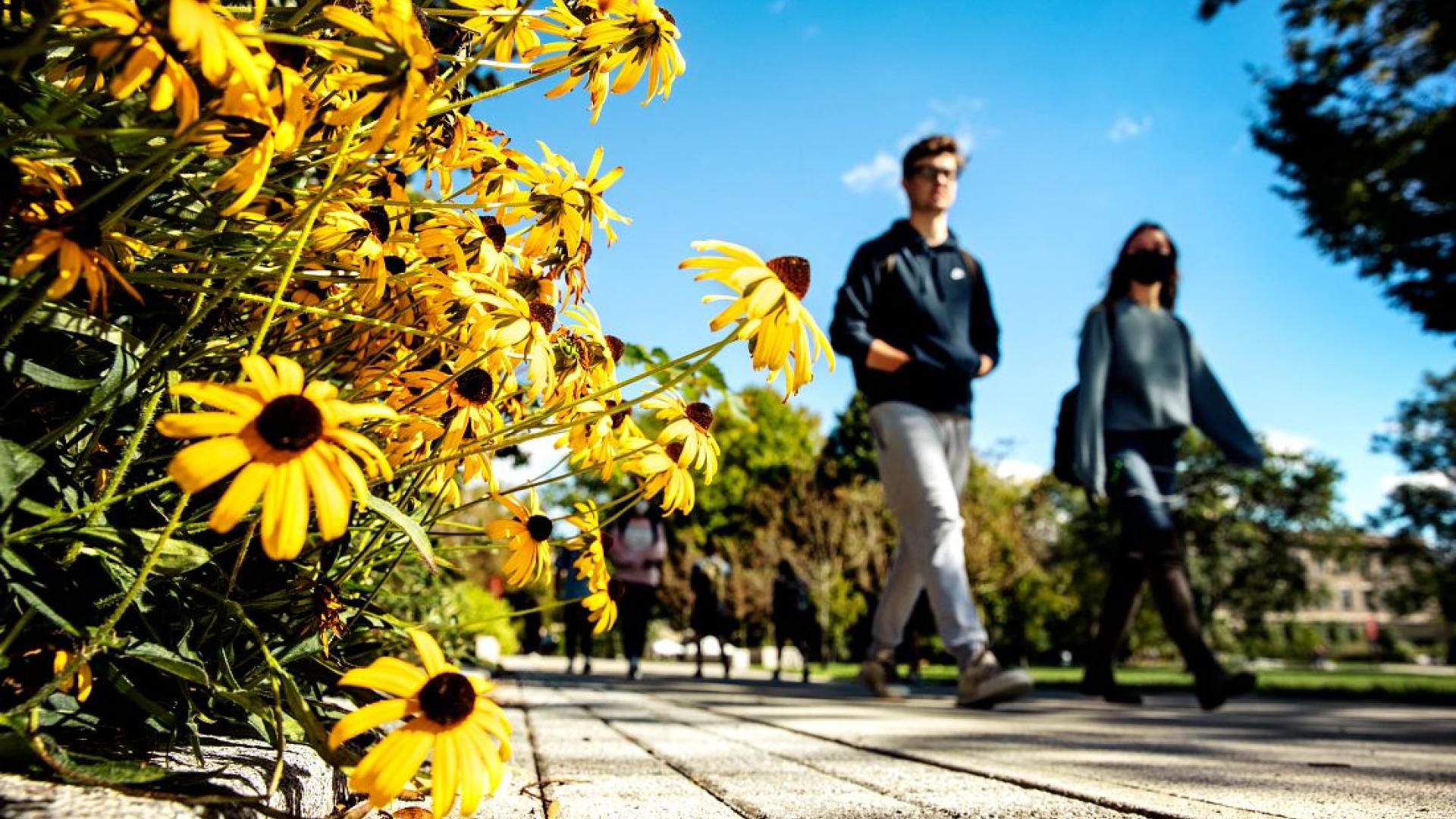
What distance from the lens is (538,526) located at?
5.39 feet

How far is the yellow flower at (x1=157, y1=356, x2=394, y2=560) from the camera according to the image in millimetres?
790

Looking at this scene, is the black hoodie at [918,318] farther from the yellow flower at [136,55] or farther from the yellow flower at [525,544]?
the yellow flower at [136,55]

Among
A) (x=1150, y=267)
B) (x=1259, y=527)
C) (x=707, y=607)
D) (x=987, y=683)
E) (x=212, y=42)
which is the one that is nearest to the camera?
(x=212, y=42)

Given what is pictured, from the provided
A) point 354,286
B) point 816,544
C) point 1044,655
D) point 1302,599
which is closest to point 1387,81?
point 816,544

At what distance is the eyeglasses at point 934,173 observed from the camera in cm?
466

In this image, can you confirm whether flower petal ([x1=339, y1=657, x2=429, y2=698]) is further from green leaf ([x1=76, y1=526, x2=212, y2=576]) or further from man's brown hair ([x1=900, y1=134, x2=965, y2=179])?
man's brown hair ([x1=900, y1=134, x2=965, y2=179])

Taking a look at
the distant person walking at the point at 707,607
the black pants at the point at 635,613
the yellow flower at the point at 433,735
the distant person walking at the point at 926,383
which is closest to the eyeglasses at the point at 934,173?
the distant person walking at the point at 926,383

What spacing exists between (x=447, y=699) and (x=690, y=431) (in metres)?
0.68

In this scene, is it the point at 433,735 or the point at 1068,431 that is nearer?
the point at 433,735

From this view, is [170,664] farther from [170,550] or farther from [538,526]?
[538,526]

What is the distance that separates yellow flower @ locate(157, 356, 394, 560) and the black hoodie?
3520 mm

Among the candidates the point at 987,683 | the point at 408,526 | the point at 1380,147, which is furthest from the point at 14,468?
the point at 1380,147

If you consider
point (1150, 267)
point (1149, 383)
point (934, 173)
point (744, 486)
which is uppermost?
point (744, 486)

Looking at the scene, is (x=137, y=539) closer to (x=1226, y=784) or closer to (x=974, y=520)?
(x=1226, y=784)
